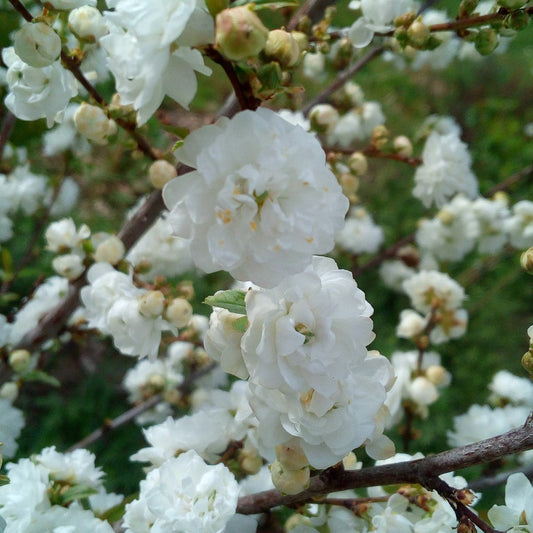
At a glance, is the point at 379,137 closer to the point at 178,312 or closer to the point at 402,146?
the point at 402,146

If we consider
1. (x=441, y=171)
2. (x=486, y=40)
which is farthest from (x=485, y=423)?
(x=486, y=40)

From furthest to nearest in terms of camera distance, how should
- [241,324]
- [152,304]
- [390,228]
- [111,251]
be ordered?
[390,228]
[111,251]
[152,304]
[241,324]

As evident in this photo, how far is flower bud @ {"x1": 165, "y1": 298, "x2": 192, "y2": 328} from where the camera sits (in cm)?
72

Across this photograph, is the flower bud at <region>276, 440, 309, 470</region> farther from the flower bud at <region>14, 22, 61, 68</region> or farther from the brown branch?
the brown branch

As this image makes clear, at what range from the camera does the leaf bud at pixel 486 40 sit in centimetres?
71

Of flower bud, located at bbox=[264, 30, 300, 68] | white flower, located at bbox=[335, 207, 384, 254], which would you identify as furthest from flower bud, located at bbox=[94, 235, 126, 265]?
white flower, located at bbox=[335, 207, 384, 254]

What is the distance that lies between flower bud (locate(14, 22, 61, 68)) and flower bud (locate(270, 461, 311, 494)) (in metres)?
0.47

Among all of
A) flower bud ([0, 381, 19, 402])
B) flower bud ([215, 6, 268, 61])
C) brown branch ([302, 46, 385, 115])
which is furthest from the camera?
brown branch ([302, 46, 385, 115])

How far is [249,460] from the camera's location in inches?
29.3

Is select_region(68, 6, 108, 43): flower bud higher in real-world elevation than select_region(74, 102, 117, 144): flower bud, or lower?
higher

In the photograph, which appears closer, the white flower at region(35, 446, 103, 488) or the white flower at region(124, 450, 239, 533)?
the white flower at region(124, 450, 239, 533)

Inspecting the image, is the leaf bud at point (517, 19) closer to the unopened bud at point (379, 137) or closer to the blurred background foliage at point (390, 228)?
the unopened bud at point (379, 137)

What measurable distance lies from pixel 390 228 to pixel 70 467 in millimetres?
1842

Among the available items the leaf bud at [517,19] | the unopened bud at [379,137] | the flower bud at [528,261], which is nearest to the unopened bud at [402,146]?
the unopened bud at [379,137]
